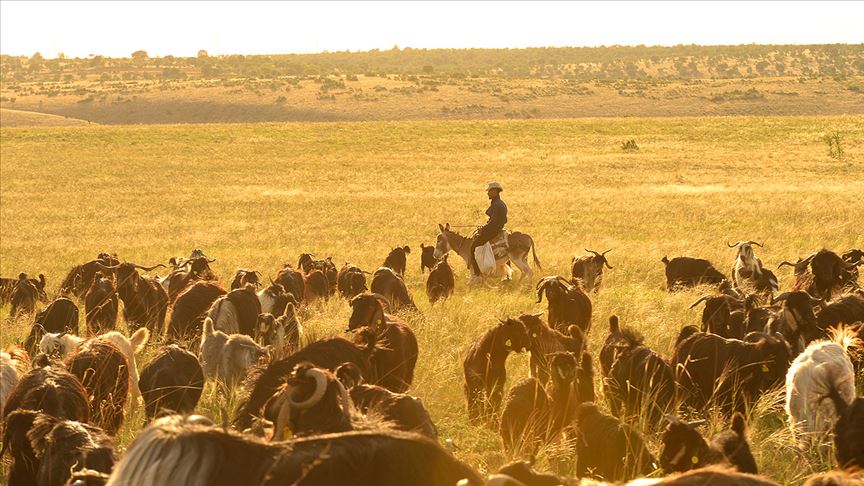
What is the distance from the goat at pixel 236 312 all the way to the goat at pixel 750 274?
7.59 m

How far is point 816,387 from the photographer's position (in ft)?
28.8

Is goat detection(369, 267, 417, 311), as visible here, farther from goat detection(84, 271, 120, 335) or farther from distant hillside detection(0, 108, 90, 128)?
distant hillside detection(0, 108, 90, 128)

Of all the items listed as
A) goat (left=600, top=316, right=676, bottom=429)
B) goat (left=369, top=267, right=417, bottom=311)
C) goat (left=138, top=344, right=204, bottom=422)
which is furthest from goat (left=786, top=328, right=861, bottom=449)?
goat (left=369, top=267, right=417, bottom=311)

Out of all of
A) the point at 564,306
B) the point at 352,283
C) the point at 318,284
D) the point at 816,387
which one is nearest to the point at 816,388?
the point at 816,387

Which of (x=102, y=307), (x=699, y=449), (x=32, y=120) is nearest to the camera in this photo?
(x=699, y=449)

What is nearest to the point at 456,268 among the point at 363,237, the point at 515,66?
the point at 363,237

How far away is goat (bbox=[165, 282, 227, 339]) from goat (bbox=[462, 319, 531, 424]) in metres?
4.33

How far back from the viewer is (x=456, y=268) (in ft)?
79.4

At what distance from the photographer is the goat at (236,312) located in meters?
12.7

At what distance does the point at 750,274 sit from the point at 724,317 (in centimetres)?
479

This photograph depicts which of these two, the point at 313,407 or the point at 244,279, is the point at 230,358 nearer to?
the point at 313,407

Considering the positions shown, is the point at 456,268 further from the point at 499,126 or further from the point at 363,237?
the point at 499,126

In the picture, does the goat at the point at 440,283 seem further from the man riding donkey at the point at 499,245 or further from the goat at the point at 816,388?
the goat at the point at 816,388

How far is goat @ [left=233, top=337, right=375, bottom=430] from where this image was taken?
27.7ft
